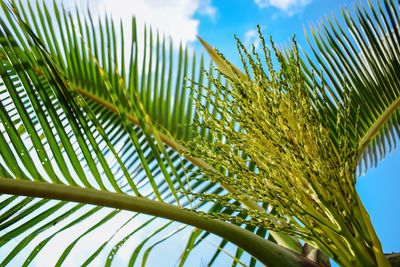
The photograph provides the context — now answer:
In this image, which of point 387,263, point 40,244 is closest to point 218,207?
point 40,244

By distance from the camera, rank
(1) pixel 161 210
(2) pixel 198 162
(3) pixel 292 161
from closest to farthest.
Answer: (3) pixel 292 161, (1) pixel 161 210, (2) pixel 198 162

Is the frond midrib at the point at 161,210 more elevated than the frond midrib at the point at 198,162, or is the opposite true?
the frond midrib at the point at 198,162

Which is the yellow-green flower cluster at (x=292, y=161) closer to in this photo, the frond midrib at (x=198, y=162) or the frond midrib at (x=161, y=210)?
the frond midrib at (x=161, y=210)

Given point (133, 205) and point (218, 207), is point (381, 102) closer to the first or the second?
point (218, 207)

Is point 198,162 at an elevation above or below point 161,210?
above

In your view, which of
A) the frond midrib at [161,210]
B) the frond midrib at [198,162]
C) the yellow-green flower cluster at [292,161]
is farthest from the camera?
the frond midrib at [198,162]

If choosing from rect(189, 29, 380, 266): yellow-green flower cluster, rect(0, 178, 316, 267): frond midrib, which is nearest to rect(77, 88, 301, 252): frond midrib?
rect(0, 178, 316, 267): frond midrib

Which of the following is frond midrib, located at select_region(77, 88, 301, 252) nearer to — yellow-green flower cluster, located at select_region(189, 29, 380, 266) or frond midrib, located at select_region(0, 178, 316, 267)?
frond midrib, located at select_region(0, 178, 316, 267)

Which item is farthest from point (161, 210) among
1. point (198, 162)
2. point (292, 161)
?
point (198, 162)

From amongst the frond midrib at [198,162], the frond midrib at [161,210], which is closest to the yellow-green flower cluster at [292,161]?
the frond midrib at [161,210]

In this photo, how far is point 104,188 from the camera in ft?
5.71

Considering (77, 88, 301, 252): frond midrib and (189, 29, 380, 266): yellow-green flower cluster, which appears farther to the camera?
(77, 88, 301, 252): frond midrib

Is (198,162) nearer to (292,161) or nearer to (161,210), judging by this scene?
(161,210)

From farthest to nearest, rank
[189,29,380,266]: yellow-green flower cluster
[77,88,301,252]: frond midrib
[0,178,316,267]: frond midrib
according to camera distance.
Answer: [77,88,301,252]: frond midrib < [0,178,316,267]: frond midrib < [189,29,380,266]: yellow-green flower cluster
